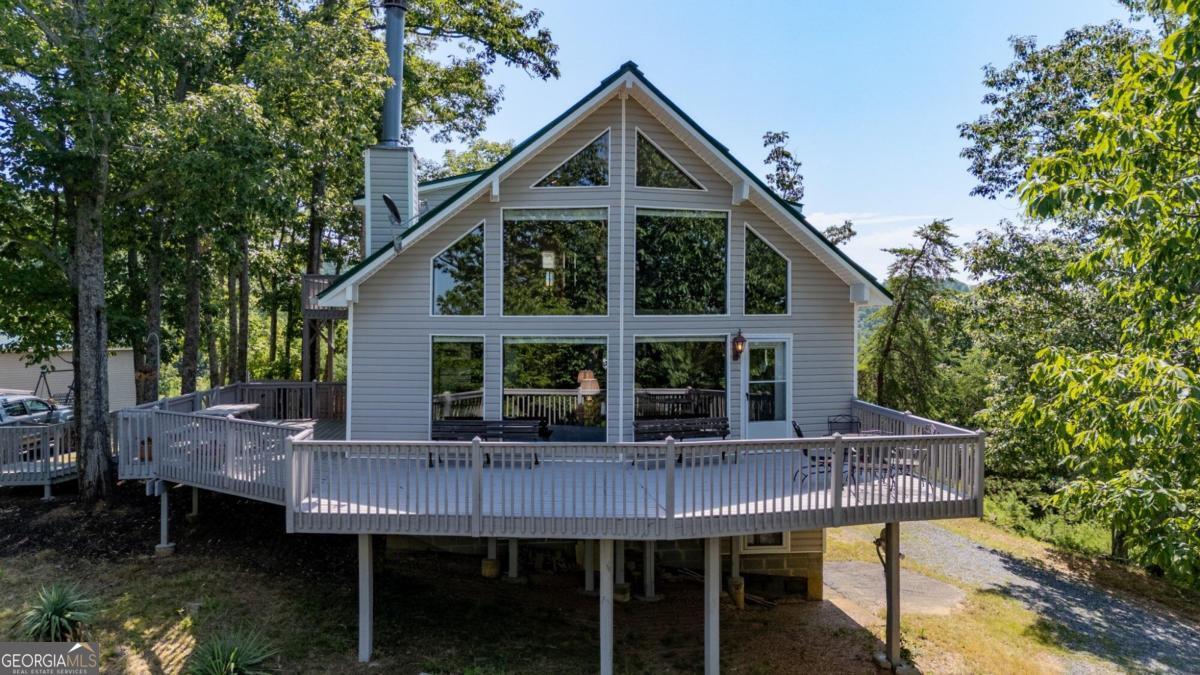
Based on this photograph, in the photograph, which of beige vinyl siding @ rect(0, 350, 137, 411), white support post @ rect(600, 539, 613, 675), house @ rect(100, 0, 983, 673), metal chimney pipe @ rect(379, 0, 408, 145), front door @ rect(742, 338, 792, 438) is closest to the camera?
white support post @ rect(600, 539, 613, 675)

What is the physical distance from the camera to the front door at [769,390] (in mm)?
10562

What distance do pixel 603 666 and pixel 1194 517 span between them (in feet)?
23.5

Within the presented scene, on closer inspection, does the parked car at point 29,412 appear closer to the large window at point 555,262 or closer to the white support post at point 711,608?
the large window at point 555,262

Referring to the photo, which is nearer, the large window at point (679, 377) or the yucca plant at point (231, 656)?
the yucca plant at point (231, 656)

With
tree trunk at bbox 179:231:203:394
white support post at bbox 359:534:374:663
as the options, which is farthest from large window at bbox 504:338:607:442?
tree trunk at bbox 179:231:203:394

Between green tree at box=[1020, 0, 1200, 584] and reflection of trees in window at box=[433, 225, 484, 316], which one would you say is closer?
green tree at box=[1020, 0, 1200, 584]

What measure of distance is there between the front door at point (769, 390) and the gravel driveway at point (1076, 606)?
6.15 m

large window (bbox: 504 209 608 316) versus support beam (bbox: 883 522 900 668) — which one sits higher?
large window (bbox: 504 209 608 316)

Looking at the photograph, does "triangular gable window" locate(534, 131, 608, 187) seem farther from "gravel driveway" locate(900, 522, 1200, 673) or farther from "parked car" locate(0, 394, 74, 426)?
"parked car" locate(0, 394, 74, 426)

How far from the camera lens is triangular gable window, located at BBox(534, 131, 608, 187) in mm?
9859

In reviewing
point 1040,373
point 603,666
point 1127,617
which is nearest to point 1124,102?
point 1040,373

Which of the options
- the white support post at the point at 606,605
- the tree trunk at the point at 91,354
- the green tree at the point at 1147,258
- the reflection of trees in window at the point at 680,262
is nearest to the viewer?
the green tree at the point at 1147,258

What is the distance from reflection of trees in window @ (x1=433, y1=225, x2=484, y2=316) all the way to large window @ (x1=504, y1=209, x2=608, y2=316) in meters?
0.44

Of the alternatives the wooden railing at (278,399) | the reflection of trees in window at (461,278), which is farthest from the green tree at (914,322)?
the wooden railing at (278,399)
